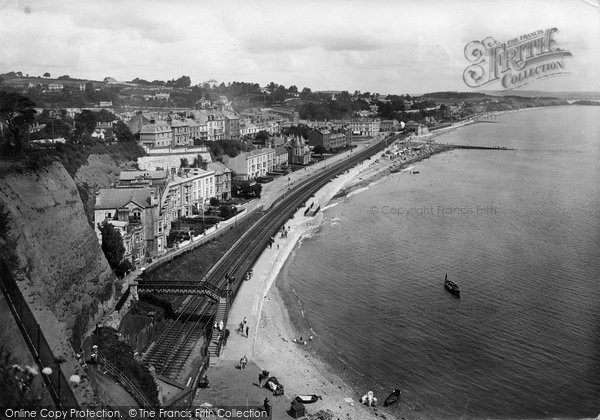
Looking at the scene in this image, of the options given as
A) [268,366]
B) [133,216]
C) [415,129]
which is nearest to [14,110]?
[133,216]

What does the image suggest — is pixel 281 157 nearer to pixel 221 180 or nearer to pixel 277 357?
pixel 221 180

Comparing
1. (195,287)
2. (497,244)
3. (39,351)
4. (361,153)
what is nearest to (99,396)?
(39,351)

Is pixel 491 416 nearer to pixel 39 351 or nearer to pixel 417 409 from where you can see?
pixel 417 409

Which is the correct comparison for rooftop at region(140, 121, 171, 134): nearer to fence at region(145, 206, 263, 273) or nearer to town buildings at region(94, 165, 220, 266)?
town buildings at region(94, 165, 220, 266)

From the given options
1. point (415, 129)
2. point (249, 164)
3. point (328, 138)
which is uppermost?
point (415, 129)

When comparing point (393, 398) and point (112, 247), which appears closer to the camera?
point (393, 398)

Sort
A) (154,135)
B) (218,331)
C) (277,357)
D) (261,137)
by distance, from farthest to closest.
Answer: (261,137) → (154,135) → (218,331) → (277,357)

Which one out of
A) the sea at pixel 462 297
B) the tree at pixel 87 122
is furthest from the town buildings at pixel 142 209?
the tree at pixel 87 122
